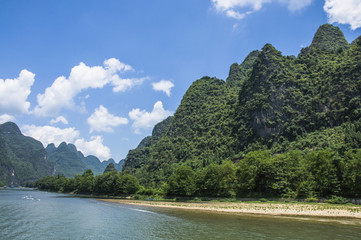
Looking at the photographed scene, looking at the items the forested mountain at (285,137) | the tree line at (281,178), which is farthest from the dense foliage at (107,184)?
the tree line at (281,178)

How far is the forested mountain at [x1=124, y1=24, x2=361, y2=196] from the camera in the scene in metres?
62.2

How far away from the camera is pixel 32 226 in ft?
115

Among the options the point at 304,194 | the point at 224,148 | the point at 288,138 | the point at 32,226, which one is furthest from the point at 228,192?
the point at 224,148

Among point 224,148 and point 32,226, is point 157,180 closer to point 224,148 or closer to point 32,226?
point 224,148

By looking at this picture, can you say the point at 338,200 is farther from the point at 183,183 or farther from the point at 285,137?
the point at 285,137

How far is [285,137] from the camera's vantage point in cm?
13462

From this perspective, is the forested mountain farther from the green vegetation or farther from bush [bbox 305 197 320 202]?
bush [bbox 305 197 320 202]

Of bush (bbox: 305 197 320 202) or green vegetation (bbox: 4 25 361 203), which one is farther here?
green vegetation (bbox: 4 25 361 203)

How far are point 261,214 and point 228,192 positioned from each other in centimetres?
2840

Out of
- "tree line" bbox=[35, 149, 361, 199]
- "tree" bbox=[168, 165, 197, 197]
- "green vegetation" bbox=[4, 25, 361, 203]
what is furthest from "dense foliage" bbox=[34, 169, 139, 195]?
"tree" bbox=[168, 165, 197, 197]

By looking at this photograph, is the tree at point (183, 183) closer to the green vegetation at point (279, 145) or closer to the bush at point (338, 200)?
the green vegetation at point (279, 145)

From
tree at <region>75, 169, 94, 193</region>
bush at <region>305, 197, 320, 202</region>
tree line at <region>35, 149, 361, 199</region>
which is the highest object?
tree line at <region>35, 149, 361, 199</region>

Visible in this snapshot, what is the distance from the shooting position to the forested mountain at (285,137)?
62250 millimetres

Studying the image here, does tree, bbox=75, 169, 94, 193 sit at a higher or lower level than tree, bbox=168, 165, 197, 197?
lower
